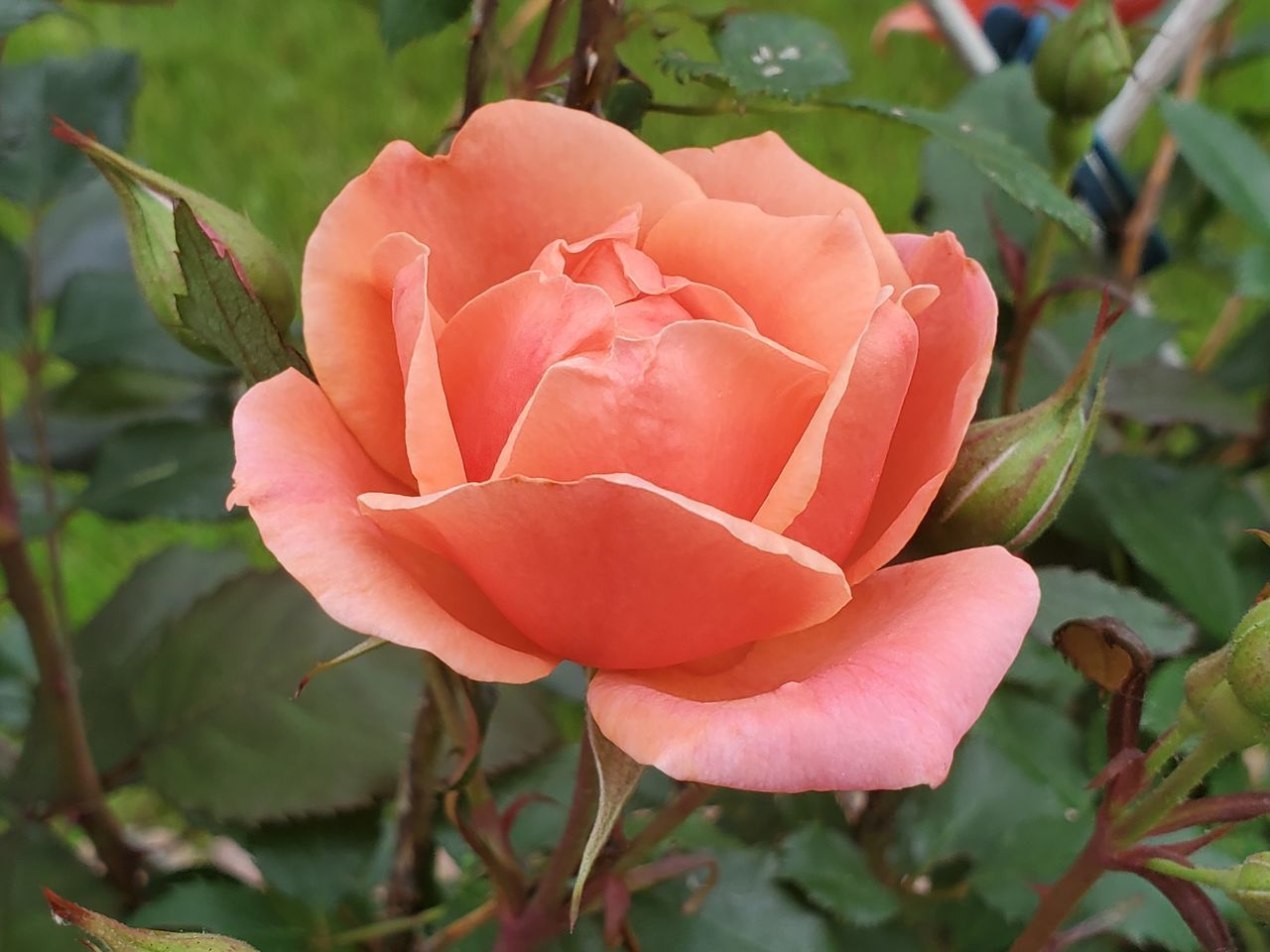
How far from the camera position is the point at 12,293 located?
703 millimetres

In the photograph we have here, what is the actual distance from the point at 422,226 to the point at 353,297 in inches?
1.3

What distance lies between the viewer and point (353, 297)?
0.35 meters

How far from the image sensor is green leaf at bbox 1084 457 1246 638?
2.11 feet

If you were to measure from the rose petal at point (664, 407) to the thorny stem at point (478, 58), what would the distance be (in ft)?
0.50

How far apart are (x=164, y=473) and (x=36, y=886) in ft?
0.71

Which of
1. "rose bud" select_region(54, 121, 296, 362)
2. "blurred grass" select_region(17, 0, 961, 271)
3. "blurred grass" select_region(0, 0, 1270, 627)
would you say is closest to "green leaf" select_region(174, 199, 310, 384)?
"rose bud" select_region(54, 121, 296, 362)

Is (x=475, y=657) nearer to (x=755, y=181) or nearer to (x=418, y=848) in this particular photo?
(x=755, y=181)

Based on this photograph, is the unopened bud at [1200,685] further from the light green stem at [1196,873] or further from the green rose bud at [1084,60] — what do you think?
the green rose bud at [1084,60]

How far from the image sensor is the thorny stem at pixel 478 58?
40cm

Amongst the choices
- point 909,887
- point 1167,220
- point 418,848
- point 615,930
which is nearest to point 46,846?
point 418,848

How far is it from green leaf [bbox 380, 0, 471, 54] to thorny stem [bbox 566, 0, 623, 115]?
5 cm

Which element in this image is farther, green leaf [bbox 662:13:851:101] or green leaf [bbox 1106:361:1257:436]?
green leaf [bbox 1106:361:1257:436]

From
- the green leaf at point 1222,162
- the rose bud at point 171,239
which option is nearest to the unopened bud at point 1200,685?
the rose bud at point 171,239

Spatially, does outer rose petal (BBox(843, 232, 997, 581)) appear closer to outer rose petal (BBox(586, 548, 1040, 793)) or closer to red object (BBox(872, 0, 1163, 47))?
outer rose petal (BBox(586, 548, 1040, 793))
